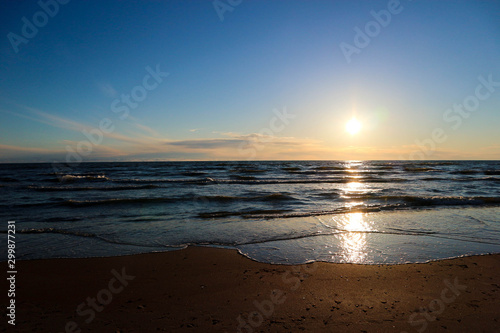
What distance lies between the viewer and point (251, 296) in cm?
404

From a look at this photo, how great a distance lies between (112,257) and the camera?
5855 mm

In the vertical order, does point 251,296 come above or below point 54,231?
above

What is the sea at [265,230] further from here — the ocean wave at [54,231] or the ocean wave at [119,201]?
the ocean wave at [119,201]

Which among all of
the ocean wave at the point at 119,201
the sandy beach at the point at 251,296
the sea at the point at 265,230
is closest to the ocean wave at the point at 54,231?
the sea at the point at 265,230

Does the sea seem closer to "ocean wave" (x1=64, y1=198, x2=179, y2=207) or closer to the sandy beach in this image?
"ocean wave" (x1=64, y1=198, x2=179, y2=207)

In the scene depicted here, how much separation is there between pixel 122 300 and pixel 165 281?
80 centimetres

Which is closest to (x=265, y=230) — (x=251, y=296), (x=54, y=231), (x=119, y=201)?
(x=251, y=296)

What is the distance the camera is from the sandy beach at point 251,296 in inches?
131

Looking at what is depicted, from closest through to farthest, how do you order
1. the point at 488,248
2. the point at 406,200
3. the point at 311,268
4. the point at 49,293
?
1. the point at 49,293
2. the point at 311,268
3. the point at 488,248
4. the point at 406,200

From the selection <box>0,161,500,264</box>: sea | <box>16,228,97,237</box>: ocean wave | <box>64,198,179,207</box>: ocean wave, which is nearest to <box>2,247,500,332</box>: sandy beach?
<box>0,161,500,264</box>: sea

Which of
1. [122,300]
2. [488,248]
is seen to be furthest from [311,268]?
[488,248]

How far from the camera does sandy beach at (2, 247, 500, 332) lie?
3316 mm

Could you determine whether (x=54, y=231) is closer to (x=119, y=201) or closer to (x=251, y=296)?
(x=119, y=201)

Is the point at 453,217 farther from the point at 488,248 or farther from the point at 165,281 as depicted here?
the point at 165,281
